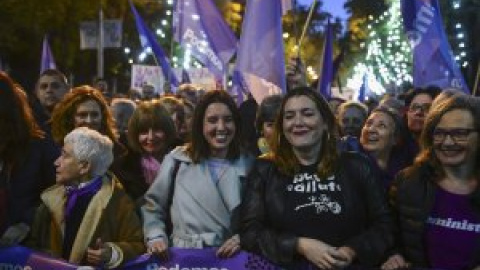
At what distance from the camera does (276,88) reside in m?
7.04

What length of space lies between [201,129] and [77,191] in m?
0.98

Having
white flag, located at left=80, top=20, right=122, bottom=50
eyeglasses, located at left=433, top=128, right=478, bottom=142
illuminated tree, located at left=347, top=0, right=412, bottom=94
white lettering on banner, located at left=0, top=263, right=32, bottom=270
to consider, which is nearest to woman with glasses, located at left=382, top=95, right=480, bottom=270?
eyeglasses, located at left=433, top=128, right=478, bottom=142

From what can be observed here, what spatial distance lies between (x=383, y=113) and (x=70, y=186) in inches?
114

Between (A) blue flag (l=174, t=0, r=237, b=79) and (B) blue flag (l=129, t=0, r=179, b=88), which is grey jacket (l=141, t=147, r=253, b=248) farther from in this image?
(B) blue flag (l=129, t=0, r=179, b=88)

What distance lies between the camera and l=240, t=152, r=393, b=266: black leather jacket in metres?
4.54

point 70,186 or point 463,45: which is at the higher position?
point 463,45

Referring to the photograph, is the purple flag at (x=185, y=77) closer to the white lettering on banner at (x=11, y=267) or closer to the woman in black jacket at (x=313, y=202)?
the white lettering on banner at (x=11, y=267)

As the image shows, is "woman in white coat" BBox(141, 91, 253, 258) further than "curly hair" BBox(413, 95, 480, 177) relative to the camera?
Yes

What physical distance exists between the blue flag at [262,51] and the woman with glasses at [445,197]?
2.56 meters

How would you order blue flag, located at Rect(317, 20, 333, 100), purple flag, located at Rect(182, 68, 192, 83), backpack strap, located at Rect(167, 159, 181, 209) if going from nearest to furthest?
1. backpack strap, located at Rect(167, 159, 181, 209)
2. blue flag, located at Rect(317, 20, 333, 100)
3. purple flag, located at Rect(182, 68, 192, 83)

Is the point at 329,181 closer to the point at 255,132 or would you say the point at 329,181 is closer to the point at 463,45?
the point at 255,132

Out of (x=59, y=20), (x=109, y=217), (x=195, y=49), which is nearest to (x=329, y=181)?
(x=109, y=217)

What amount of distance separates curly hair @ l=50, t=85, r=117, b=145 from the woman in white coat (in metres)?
1.35

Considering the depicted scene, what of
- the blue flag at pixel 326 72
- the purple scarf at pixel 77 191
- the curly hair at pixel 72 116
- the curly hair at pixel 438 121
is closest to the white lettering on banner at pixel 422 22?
the blue flag at pixel 326 72
